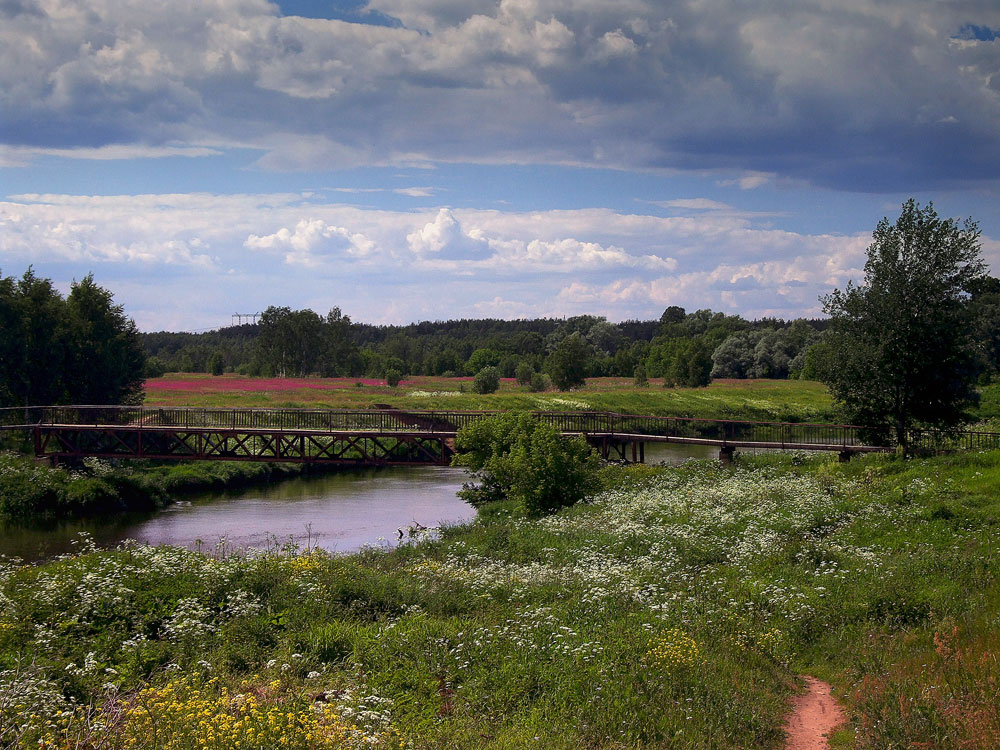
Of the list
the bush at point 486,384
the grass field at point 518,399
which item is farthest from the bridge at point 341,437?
the bush at point 486,384

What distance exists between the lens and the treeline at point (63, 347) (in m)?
45.1

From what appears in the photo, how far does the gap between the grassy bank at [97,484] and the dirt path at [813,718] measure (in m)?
33.6

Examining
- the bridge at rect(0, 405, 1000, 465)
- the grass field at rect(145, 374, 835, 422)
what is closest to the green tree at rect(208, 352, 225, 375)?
the grass field at rect(145, 374, 835, 422)

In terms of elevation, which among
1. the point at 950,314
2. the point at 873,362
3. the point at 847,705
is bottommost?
the point at 847,705

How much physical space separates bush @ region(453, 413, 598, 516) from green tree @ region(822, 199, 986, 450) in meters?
10.6

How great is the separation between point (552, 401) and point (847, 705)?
55.3 meters

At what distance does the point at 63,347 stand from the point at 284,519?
23730mm

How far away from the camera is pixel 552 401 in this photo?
64.6 meters

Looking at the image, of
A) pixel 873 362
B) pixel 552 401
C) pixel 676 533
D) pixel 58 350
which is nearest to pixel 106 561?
pixel 676 533

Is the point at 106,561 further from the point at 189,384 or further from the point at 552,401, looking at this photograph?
the point at 189,384

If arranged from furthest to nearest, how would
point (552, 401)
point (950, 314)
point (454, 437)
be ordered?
point (552, 401)
point (454, 437)
point (950, 314)

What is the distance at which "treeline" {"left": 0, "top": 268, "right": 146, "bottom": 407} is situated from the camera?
45062 mm

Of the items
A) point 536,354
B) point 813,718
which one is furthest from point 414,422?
point 536,354

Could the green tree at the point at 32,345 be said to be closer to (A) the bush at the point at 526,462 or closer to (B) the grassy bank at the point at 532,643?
(A) the bush at the point at 526,462
